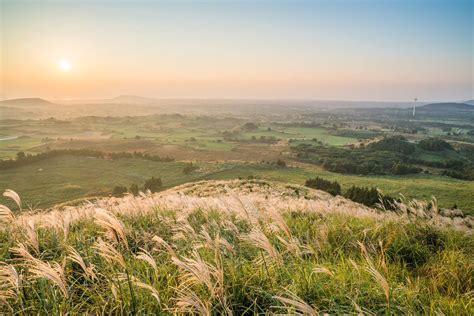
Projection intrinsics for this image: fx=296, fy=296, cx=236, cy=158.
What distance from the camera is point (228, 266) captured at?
398cm

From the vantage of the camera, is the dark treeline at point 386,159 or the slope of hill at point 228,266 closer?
the slope of hill at point 228,266

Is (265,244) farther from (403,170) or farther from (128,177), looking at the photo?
(403,170)

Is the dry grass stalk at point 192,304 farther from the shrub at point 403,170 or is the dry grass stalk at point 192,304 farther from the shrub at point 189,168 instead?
the shrub at point 403,170

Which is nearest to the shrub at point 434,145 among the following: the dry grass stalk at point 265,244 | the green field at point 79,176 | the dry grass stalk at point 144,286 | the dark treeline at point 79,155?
the green field at point 79,176

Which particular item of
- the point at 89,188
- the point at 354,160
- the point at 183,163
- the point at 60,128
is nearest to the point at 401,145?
the point at 354,160

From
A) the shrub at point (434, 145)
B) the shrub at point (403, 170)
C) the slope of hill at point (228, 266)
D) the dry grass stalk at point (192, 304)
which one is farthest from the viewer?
the shrub at point (434, 145)

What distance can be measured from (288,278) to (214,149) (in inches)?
4785

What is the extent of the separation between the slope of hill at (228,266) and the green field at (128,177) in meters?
52.4

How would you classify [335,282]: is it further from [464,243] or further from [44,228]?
[44,228]

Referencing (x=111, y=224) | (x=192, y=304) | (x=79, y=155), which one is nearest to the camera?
(x=192, y=304)

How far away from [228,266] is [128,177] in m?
89.6

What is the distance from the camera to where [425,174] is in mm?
84375

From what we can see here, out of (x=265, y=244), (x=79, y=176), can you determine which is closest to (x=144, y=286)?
(x=265, y=244)

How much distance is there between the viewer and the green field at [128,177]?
62875 millimetres
